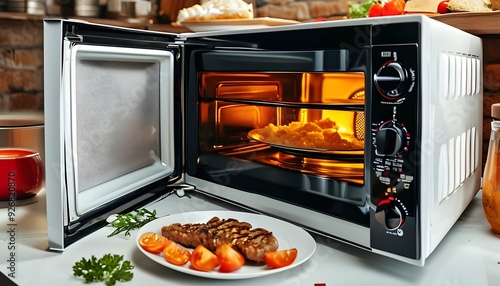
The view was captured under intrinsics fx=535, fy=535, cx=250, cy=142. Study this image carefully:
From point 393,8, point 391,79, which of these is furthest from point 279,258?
point 393,8

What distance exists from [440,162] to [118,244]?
20.9 inches

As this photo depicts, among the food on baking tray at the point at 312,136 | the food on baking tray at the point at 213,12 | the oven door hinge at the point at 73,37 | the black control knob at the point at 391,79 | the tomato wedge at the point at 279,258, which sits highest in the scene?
the food on baking tray at the point at 213,12

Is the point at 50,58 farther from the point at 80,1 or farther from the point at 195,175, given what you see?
the point at 80,1

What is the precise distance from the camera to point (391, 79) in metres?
0.75

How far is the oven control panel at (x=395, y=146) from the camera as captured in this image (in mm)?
736

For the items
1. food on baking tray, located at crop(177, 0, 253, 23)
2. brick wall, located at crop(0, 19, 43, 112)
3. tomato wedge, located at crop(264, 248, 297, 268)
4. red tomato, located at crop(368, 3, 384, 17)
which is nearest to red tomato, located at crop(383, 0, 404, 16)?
red tomato, located at crop(368, 3, 384, 17)

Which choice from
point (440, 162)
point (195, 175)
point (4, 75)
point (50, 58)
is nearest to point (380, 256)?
point (440, 162)

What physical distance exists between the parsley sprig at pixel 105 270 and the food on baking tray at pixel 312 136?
37cm

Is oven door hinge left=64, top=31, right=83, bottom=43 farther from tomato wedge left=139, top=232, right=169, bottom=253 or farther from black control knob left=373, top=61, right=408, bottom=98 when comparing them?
black control knob left=373, top=61, right=408, bottom=98

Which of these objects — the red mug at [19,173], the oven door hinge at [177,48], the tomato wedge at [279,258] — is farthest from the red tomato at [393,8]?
the red mug at [19,173]

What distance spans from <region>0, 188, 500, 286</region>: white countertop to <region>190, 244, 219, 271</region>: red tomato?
1.2 inches

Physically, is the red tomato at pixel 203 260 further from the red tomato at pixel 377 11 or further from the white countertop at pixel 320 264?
the red tomato at pixel 377 11

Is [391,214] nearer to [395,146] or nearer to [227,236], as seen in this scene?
[395,146]

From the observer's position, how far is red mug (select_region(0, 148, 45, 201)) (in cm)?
102
